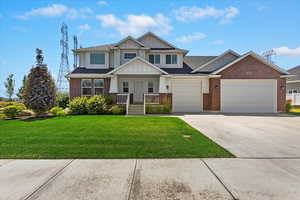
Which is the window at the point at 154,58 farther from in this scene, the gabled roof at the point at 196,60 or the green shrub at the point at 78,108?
the green shrub at the point at 78,108

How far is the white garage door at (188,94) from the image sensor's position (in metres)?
16.1

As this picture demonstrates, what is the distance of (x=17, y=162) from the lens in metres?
4.19

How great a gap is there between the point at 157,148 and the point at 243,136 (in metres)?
4.02

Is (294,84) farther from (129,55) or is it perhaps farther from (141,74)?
(129,55)

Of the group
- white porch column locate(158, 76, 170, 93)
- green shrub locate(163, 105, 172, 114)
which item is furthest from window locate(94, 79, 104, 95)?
green shrub locate(163, 105, 172, 114)

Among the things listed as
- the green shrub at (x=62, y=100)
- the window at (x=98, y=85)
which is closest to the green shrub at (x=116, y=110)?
the window at (x=98, y=85)

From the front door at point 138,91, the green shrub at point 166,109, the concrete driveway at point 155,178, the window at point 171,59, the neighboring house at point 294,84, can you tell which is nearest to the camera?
the concrete driveway at point 155,178

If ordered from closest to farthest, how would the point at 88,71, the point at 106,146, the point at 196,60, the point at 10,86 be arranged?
the point at 106,146 → the point at 88,71 → the point at 196,60 → the point at 10,86

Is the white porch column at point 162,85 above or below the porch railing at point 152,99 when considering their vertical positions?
above

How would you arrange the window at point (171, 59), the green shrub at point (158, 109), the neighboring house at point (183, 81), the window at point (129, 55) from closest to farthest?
the green shrub at point (158, 109) < the neighboring house at point (183, 81) < the window at point (129, 55) < the window at point (171, 59)

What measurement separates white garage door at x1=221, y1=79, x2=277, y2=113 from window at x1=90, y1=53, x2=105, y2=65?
1224cm

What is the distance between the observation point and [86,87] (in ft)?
54.3

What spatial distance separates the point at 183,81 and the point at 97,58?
30.6 feet

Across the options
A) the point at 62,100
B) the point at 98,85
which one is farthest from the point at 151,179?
the point at 62,100
